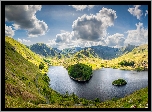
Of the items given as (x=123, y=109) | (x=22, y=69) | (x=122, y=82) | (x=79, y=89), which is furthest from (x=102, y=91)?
(x=123, y=109)

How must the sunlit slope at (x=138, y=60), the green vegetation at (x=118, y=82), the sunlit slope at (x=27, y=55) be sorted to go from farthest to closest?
the green vegetation at (x=118, y=82), the sunlit slope at (x=27, y=55), the sunlit slope at (x=138, y=60)

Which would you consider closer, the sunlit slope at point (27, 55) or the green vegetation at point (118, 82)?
the sunlit slope at point (27, 55)

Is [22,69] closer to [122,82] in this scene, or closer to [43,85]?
[43,85]

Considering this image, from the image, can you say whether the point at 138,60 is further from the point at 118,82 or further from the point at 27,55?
the point at 27,55

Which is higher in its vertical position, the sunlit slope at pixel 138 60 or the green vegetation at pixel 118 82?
the sunlit slope at pixel 138 60

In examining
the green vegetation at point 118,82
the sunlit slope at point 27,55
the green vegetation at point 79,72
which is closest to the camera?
the sunlit slope at point 27,55

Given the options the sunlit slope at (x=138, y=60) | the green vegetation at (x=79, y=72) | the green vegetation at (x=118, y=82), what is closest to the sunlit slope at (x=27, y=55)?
the green vegetation at (x=79, y=72)

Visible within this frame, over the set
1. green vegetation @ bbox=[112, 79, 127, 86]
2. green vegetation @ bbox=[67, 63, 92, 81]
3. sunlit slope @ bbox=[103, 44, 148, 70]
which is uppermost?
sunlit slope @ bbox=[103, 44, 148, 70]

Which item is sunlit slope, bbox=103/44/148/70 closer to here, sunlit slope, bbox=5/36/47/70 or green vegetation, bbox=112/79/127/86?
green vegetation, bbox=112/79/127/86

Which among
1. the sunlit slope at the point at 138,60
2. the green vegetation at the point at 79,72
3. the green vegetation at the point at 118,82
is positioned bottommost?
the green vegetation at the point at 118,82

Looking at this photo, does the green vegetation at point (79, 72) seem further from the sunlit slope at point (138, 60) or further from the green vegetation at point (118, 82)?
the sunlit slope at point (138, 60)

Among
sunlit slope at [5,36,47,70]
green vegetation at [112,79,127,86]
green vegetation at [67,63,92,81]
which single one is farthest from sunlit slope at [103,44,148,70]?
sunlit slope at [5,36,47,70]
